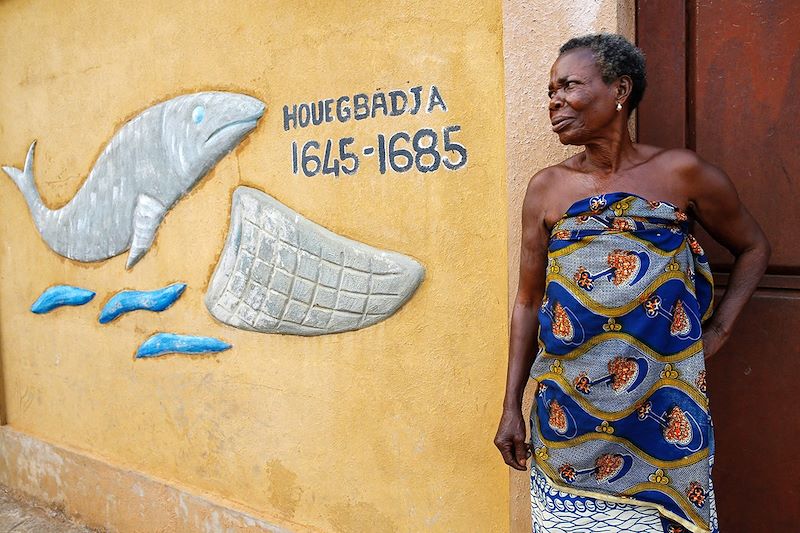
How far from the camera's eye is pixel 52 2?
3896mm

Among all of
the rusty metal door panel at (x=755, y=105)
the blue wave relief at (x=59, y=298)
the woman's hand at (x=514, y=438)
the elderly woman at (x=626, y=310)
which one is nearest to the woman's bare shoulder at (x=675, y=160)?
the elderly woman at (x=626, y=310)

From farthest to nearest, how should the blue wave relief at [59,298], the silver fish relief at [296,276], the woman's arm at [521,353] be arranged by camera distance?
the blue wave relief at [59,298], the silver fish relief at [296,276], the woman's arm at [521,353]

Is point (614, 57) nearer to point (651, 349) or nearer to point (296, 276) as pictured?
point (651, 349)

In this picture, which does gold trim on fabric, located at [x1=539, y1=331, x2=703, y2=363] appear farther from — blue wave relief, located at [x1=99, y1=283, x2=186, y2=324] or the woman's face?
blue wave relief, located at [x1=99, y1=283, x2=186, y2=324]

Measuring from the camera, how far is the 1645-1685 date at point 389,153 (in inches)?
96.5

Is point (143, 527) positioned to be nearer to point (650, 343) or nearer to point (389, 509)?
point (389, 509)

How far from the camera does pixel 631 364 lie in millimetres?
1680

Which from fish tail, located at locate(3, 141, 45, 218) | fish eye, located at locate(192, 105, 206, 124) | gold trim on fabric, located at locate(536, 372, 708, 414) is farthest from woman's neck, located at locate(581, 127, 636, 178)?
fish tail, located at locate(3, 141, 45, 218)

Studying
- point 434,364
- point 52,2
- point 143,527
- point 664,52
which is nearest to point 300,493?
point 434,364

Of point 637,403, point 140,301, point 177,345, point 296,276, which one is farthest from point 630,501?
point 140,301

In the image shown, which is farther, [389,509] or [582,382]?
[389,509]

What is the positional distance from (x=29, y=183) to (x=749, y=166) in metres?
3.68

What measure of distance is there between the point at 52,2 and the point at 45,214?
1116mm

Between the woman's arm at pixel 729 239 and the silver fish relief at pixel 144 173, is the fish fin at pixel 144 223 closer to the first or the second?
the silver fish relief at pixel 144 173
